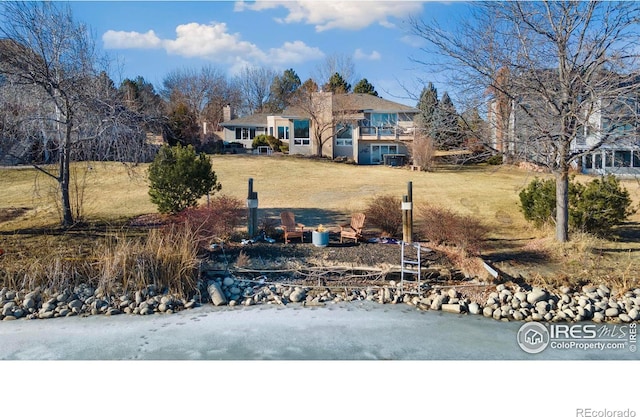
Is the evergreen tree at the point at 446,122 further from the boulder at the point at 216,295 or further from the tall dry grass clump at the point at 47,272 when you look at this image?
the tall dry grass clump at the point at 47,272

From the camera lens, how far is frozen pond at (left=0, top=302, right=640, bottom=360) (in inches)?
294

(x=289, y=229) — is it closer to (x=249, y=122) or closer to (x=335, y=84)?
(x=335, y=84)

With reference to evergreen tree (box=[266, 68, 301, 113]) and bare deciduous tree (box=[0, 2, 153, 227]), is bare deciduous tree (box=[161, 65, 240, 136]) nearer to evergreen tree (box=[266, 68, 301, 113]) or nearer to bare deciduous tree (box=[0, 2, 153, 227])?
evergreen tree (box=[266, 68, 301, 113])

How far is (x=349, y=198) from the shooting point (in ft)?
62.4

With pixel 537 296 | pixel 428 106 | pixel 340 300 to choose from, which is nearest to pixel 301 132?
pixel 428 106

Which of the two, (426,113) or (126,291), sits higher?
(426,113)

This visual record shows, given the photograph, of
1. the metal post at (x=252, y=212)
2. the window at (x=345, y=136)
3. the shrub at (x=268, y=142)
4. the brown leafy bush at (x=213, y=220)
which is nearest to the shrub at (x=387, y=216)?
the metal post at (x=252, y=212)

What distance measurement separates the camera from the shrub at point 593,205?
12258 millimetres

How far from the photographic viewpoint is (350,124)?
34344 millimetres

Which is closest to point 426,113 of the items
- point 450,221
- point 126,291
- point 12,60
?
point 450,221

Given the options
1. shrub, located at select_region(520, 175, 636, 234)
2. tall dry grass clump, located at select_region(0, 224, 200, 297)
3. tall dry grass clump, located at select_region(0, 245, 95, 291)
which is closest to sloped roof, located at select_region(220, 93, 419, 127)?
shrub, located at select_region(520, 175, 636, 234)

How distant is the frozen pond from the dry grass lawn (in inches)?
111

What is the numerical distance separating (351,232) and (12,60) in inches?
319
